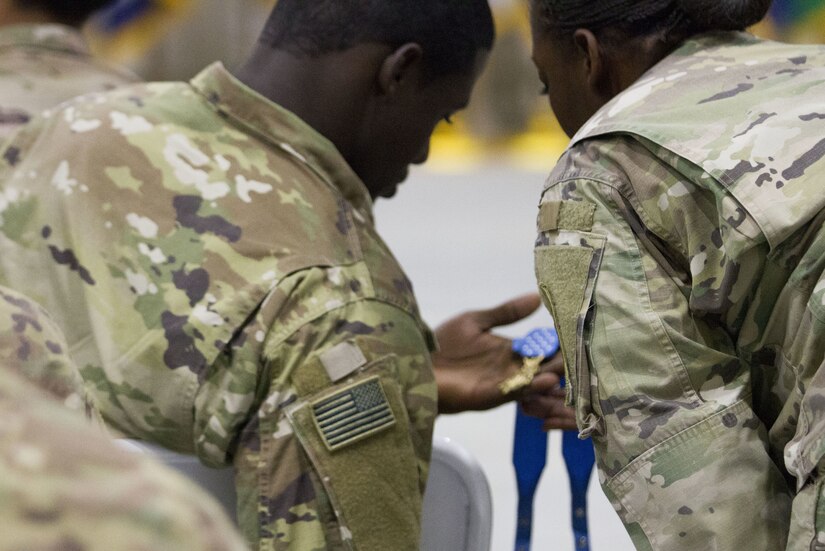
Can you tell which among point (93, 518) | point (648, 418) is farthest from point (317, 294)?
point (93, 518)

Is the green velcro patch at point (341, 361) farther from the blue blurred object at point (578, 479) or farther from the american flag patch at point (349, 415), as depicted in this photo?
the blue blurred object at point (578, 479)

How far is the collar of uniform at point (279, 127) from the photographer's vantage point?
68.6 inches

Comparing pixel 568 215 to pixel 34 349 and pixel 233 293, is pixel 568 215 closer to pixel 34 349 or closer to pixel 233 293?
pixel 233 293

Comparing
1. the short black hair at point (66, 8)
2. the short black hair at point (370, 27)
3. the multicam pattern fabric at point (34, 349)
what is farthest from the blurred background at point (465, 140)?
the multicam pattern fabric at point (34, 349)

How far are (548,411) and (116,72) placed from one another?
1416 mm

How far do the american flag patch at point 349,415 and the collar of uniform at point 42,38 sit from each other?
1.54 metres

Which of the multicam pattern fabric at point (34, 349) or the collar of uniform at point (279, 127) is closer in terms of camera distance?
the multicam pattern fabric at point (34, 349)

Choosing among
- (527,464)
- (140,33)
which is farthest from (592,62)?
(140,33)

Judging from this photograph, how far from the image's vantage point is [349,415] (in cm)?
157

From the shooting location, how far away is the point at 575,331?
141 cm

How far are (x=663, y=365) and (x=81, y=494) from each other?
3.25 feet

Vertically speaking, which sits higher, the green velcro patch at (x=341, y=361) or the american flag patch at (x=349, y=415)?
the green velcro patch at (x=341, y=361)

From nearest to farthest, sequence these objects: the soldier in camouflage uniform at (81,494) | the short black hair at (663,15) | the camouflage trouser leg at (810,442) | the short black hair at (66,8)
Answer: the soldier in camouflage uniform at (81,494) < the camouflage trouser leg at (810,442) < the short black hair at (663,15) < the short black hair at (66,8)

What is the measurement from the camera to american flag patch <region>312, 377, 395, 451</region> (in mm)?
1563
